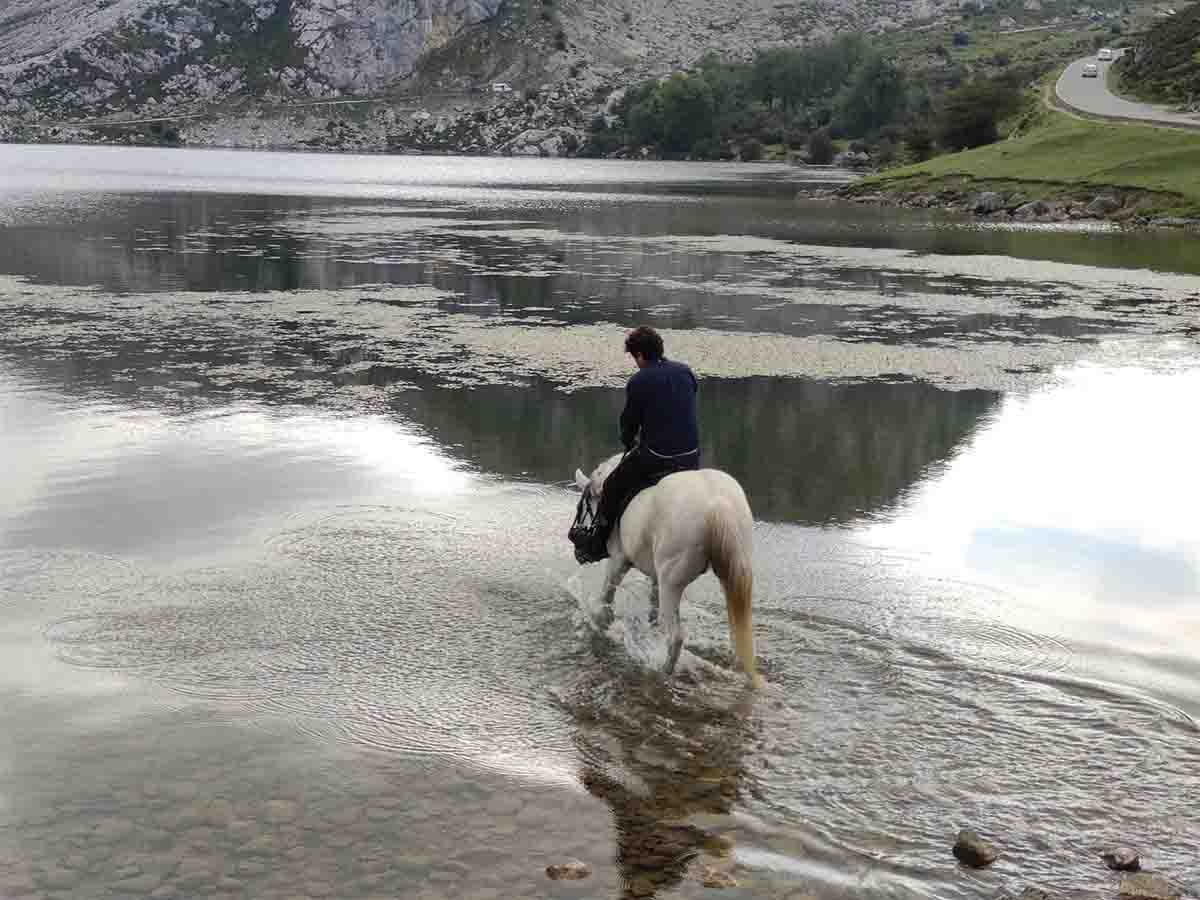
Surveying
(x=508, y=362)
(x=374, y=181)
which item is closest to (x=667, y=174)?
(x=374, y=181)

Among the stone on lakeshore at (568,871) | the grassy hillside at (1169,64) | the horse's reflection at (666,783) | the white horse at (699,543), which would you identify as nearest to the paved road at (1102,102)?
the grassy hillside at (1169,64)

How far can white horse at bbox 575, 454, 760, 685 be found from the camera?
35.7ft

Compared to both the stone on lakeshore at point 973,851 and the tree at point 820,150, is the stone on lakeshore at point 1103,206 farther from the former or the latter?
the tree at point 820,150

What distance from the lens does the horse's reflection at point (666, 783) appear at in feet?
27.4

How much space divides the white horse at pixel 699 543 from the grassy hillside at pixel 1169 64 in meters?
108

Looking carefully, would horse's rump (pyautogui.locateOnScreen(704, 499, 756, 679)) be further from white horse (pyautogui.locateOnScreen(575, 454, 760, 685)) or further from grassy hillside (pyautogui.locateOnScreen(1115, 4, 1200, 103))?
grassy hillside (pyautogui.locateOnScreen(1115, 4, 1200, 103))

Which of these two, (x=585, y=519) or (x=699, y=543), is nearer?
(x=699, y=543)

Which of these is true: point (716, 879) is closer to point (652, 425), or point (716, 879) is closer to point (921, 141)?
point (652, 425)

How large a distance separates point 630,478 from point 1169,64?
420 ft

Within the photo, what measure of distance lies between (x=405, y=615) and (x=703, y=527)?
3792 millimetres

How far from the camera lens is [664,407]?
483 inches

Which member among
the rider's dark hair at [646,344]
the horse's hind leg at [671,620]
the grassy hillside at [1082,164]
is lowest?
the horse's hind leg at [671,620]

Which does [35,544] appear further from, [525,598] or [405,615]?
[525,598]

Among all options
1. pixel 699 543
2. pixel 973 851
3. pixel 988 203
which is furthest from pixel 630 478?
pixel 988 203
